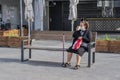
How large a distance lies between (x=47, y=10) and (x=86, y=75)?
19.9m

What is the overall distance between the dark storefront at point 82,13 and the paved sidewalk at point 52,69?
522 inches

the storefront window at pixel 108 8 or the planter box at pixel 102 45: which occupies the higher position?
the storefront window at pixel 108 8

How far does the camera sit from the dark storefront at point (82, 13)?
26.6m

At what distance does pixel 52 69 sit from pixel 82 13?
720 inches

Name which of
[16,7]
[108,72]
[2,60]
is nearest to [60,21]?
[16,7]

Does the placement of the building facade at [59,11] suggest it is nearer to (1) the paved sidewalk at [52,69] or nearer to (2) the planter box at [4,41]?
(2) the planter box at [4,41]

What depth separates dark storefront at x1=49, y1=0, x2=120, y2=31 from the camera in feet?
87.2

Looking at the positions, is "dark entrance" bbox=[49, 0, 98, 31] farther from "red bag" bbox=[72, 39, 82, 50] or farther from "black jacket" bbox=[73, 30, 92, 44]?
"red bag" bbox=[72, 39, 82, 50]

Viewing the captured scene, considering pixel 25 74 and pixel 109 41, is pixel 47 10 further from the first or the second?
pixel 25 74

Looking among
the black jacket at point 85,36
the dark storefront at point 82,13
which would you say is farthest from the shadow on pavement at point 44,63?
the dark storefront at point 82,13

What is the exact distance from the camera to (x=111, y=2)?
2755 centimetres

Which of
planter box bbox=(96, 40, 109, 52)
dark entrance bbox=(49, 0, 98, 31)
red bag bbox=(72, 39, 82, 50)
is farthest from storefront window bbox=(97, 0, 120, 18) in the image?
red bag bbox=(72, 39, 82, 50)

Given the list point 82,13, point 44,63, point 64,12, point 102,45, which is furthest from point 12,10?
point 44,63

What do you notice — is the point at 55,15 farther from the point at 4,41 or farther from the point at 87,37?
the point at 87,37
